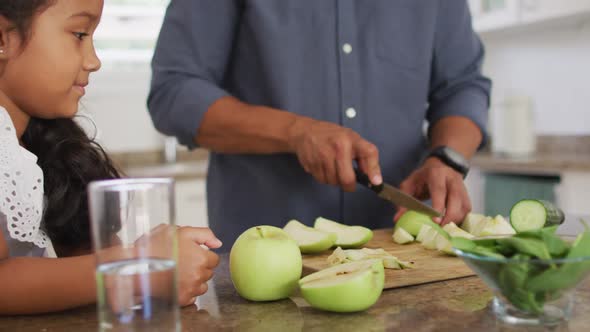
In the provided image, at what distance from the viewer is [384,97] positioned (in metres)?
1.79

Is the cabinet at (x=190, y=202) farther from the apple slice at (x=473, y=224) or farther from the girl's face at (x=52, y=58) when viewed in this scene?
the girl's face at (x=52, y=58)

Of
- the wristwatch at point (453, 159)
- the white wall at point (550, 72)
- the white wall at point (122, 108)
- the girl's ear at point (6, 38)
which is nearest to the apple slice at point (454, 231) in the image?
the wristwatch at point (453, 159)

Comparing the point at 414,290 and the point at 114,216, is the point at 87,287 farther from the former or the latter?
the point at 414,290

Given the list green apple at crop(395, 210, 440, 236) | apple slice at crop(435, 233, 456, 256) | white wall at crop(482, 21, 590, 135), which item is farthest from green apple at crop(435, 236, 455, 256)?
white wall at crop(482, 21, 590, 135)

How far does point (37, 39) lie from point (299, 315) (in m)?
0.58

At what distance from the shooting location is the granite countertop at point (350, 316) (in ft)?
2.81

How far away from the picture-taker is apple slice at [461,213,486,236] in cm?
139

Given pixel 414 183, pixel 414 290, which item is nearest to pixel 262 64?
pixel 414 183

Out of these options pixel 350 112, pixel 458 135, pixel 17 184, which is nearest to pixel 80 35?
pixel 17 184

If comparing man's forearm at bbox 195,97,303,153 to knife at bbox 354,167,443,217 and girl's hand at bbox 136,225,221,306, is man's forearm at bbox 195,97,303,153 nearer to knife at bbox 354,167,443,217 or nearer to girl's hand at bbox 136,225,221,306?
knife at bbox 354,167,443,217

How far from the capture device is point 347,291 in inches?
34.7

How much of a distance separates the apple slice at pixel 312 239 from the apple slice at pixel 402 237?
165 mm

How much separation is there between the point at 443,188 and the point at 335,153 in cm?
28

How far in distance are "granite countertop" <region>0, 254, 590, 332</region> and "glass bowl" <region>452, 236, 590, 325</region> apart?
0.07ft
